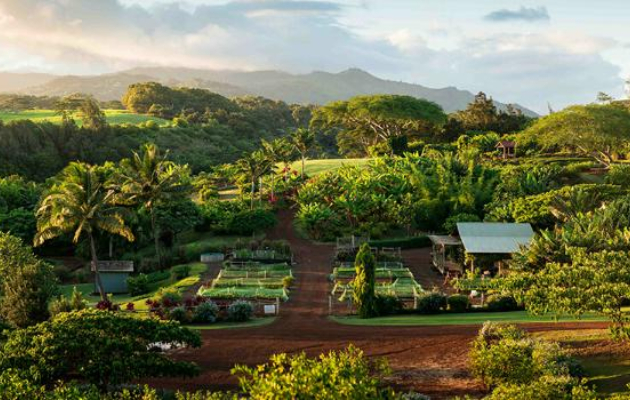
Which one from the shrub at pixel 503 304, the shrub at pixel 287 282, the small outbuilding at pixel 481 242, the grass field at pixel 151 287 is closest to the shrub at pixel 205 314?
the grass field at pixel 151 287

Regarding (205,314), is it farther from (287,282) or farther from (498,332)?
(498,332)

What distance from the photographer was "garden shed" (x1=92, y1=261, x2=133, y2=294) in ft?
140

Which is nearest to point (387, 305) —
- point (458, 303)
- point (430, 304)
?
point (430, 304)

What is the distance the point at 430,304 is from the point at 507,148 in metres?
53.5

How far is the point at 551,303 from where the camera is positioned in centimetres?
2091

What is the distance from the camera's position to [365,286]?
3033cm

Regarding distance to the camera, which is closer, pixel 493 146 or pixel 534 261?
pixel 534 261

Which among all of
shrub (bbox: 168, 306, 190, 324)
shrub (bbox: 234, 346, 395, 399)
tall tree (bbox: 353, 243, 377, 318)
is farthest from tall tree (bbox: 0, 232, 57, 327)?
shrub (bbox: 234, 346, 395, 399)

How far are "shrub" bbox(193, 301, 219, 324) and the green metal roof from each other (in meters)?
17.3

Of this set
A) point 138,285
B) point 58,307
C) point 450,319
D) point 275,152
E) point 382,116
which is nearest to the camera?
point 58,307

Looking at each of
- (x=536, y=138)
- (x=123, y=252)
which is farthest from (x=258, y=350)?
(x=536, y=138)

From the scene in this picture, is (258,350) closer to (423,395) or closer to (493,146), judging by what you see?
(423,395)

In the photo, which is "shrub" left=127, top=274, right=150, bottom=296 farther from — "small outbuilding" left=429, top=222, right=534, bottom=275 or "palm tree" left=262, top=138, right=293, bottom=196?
"palm tree" left=262, top=138, right=293, bottom=196

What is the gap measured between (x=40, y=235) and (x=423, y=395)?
1058 inches
